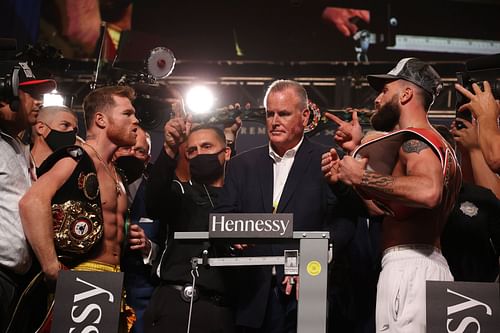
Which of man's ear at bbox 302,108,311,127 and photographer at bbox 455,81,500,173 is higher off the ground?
man's ear at bbox 302,108,311,127

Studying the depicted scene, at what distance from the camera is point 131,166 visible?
196 inches

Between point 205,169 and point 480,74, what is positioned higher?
point 480,74

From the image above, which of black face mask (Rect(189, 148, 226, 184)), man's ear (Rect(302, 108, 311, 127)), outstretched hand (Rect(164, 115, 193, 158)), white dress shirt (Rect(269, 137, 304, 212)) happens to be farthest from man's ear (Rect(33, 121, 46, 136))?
man's ear (Rect(302, 108, 311, 127))

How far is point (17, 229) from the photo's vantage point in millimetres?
3764

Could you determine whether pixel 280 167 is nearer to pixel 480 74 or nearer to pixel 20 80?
pixel 480 74

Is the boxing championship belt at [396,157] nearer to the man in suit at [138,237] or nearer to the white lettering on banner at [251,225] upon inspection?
the white lettering on banner at [251,225]

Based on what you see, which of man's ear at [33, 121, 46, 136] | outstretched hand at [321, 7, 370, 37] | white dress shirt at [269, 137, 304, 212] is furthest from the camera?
outstretched hand at [321, 7, 370, 37]

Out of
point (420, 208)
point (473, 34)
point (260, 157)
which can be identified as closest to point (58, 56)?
point (260, 157)

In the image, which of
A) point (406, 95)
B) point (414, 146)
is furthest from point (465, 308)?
point (406, 95)

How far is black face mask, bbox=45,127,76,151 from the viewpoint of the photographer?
505 cm

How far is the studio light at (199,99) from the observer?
650 cm

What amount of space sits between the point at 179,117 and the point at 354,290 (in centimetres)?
140

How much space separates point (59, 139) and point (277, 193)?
5.78 feet

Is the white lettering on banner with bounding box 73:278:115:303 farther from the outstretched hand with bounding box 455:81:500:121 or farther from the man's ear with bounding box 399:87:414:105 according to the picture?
the outstretched hand with bounding box 455:81:500:121
